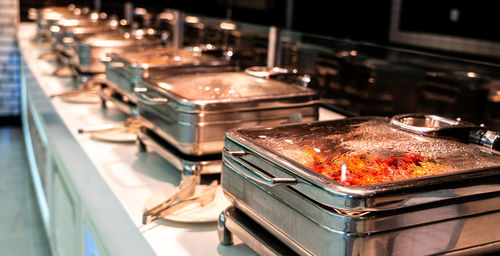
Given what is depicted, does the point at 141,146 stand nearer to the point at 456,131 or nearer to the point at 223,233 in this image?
the point at 223,233

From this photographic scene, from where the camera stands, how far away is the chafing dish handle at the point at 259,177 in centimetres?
79

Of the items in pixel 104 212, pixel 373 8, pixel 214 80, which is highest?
pixel 373 8

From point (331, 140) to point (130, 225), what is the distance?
1.55 feet

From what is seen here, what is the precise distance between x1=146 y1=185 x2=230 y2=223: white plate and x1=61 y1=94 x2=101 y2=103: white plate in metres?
1.14

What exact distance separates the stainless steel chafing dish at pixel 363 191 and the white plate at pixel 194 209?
17 cm

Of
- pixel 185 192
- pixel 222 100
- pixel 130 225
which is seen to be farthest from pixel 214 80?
pixel 130 225

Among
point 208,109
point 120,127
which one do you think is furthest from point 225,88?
point 120,127

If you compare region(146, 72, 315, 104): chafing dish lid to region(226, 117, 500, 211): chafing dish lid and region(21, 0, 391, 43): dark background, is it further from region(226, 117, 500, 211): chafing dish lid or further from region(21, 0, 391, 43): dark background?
region(21, 0, 391, 43): dark background

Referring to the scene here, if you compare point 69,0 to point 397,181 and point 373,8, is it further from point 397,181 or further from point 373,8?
point 397,181

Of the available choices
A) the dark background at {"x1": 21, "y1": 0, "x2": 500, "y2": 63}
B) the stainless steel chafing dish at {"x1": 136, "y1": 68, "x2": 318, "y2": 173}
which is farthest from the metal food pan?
the dark background at {"x1": 21, "y1": 0, "x2": 500, "y2": 63}

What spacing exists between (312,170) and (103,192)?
30.6 inches

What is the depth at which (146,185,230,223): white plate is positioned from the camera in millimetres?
1181

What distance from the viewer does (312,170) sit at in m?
0.79

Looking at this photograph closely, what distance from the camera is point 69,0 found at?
5715mm
